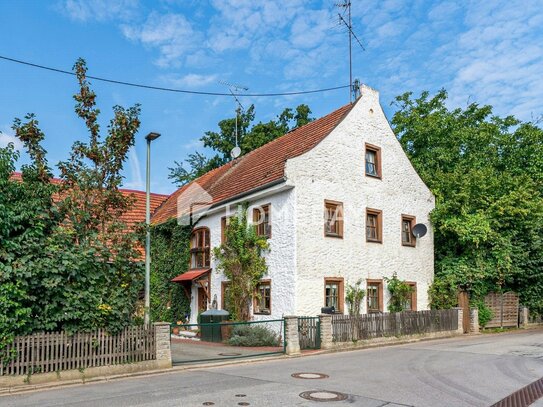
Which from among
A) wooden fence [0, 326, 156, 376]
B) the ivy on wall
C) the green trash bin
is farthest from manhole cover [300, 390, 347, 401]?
the ivy on wall

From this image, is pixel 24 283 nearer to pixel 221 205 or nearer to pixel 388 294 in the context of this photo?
pixel 221 205

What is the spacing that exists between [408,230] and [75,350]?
16147 millimetres

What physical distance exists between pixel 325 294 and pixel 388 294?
3712mm

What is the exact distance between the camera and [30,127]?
1253cm

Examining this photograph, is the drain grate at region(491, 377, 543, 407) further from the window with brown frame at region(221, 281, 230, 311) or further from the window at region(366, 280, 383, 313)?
the window with brown frame at region(221, 281, 230, 311)

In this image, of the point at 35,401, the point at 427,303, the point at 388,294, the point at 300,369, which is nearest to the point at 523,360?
the point at 300,369

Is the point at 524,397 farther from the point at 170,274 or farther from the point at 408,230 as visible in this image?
the point at 170,274

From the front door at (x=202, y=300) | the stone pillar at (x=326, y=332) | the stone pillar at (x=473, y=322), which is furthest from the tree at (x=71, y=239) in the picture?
the stone pillar at (x=473, y=322)

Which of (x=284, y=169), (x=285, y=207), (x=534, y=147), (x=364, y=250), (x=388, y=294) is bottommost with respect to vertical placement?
(x=388, y=294)

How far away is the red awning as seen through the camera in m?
22.3

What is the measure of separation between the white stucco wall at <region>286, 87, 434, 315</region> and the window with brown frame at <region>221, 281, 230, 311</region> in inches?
147

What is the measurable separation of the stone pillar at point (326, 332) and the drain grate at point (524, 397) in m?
6.96

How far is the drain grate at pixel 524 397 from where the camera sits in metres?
8.67

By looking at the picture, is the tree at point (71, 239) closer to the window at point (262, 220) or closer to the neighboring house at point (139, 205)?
the window at point (262, 220)
